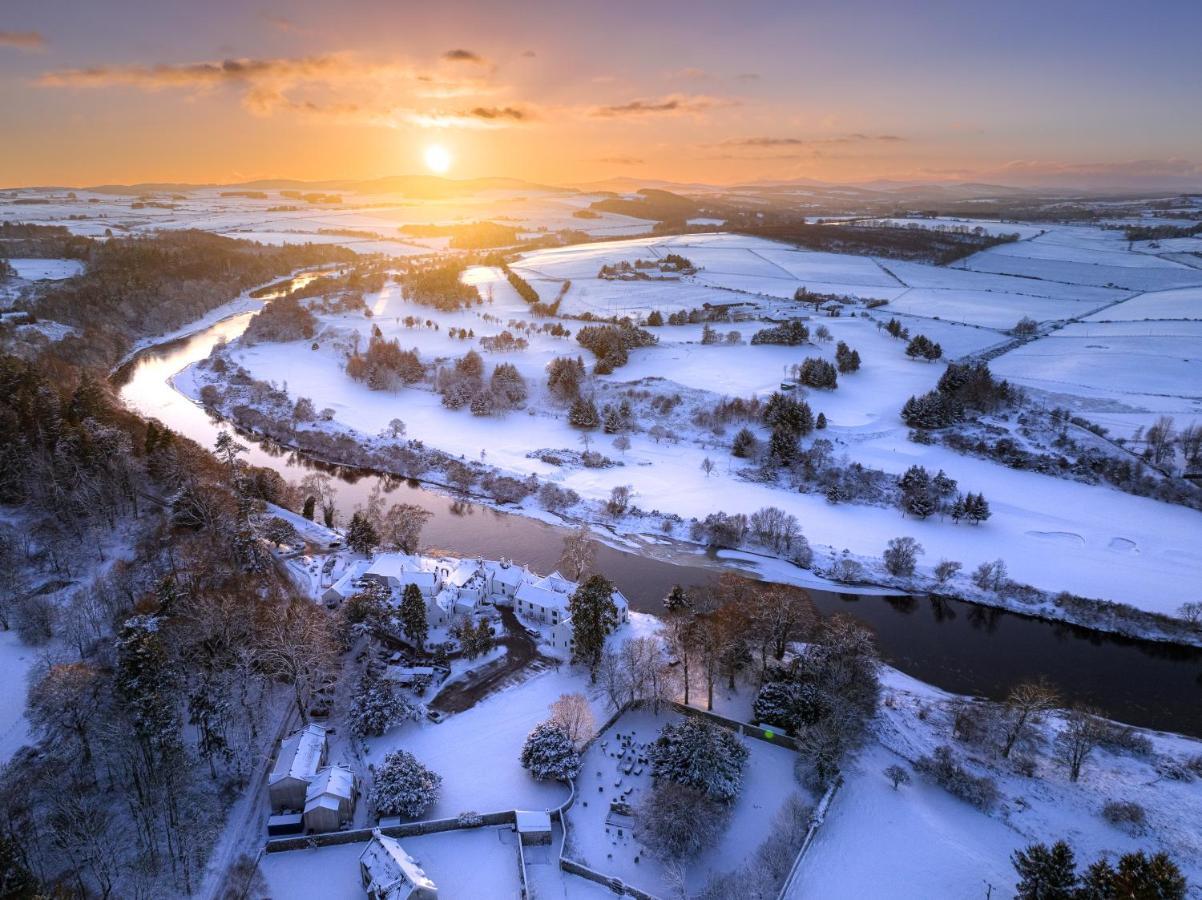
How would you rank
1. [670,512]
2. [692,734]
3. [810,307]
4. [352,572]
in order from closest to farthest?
1. [692,734]
2. [352,572]
3. [670,512]
4. [810,307]

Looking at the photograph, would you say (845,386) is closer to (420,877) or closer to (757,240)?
(420,877)

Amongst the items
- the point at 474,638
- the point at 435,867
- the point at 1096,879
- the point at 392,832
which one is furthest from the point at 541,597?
the point at 1096,879

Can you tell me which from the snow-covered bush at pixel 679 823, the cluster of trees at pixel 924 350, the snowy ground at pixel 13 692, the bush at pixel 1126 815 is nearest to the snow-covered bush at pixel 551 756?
the snow-covered bush at pixel 679 823

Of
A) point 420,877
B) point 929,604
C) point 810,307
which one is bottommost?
point 929,604

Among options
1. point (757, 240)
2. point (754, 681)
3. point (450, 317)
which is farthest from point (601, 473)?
point (757, 240)

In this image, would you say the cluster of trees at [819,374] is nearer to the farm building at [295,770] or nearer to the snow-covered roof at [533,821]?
the snow-covered roof at [533,821]

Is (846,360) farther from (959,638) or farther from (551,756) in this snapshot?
(551,756)
